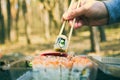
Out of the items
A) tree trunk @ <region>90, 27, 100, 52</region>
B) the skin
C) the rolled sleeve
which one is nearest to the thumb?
the skin

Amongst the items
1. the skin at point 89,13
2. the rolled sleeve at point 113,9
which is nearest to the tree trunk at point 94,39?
the skin at point 89,13

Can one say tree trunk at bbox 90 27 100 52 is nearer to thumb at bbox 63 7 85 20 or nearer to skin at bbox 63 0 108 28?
skin at bbox 63 0 108 28

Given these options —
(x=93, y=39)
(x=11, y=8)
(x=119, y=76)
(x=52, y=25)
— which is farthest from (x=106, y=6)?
(x=52, y=25)

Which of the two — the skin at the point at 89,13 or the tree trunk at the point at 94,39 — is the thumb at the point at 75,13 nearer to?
the skin at the point at 89,13

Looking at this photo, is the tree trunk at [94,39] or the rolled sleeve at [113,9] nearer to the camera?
the rolled sleeve at [113,9]

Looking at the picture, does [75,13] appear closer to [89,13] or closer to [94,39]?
[89,13]

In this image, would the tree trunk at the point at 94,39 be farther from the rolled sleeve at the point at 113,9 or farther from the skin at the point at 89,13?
the rolled sleeve at the point at 113,9
